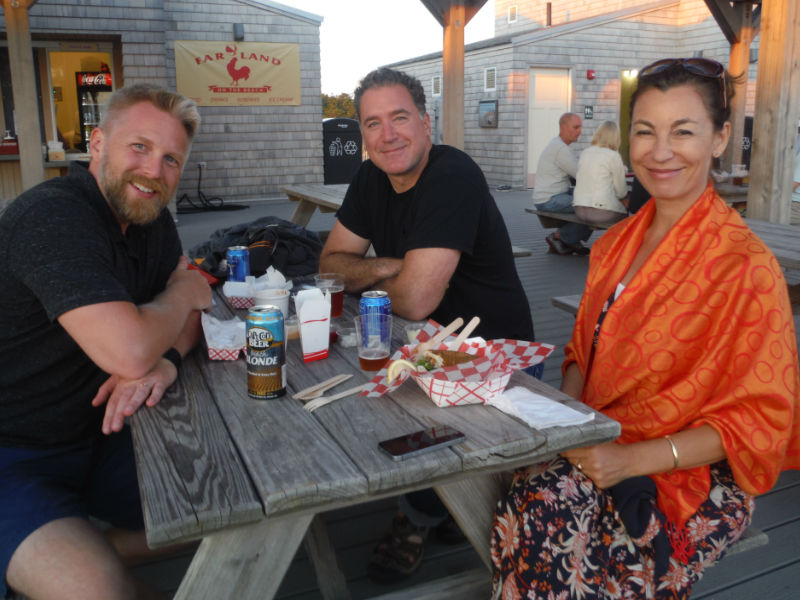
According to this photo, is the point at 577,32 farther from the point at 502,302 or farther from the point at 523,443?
the point at 523,443

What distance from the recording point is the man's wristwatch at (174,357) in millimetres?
1751

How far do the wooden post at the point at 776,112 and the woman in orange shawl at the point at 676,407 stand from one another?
3.72 meters

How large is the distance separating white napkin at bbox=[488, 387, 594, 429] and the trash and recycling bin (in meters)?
11.9

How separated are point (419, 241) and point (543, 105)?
42.0 ft

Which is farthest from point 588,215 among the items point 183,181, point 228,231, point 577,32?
point 577,32

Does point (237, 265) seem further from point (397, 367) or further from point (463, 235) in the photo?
point (397, 367)

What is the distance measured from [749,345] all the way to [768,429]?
19cm

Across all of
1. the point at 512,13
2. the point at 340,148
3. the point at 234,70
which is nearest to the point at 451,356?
the point at 234,70

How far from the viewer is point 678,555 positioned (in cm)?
152

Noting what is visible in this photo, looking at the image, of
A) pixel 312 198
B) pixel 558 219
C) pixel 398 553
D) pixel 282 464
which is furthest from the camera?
pixel 558 219

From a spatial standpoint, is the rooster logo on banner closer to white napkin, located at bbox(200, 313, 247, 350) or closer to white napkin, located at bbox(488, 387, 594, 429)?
white napkin, located at bbox(200, 313, 247, 350)

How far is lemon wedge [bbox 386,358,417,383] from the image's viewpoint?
154 centimetres

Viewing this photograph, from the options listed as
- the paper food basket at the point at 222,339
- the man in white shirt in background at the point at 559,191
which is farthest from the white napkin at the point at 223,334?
the man in white shirt in background at the point at 559,191

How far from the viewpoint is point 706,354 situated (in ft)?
5.29
